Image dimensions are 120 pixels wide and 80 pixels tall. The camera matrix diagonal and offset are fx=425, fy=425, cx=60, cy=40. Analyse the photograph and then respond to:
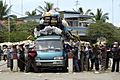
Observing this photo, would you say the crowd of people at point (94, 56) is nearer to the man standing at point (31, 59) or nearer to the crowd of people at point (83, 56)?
the crowd of people at point (83, 56)

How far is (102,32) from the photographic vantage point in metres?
76.3

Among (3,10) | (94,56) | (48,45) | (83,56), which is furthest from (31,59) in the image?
(3,10)

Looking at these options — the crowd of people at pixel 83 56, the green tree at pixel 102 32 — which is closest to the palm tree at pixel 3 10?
the green tree at pixel 102 32

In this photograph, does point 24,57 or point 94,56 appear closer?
point 24,57

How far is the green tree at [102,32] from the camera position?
7590 centimetres

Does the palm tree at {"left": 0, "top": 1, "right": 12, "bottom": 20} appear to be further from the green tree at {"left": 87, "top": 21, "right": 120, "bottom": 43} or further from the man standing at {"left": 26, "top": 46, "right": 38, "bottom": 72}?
the man standing at {"left": 26, "top": 46, "right": 38, "bottom": 72}

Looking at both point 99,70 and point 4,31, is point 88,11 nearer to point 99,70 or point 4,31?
point 4,31

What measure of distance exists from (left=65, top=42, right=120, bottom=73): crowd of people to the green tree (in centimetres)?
5053

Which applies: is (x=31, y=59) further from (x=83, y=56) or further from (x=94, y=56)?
(x=94, y=56)

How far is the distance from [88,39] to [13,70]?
53.2 meters

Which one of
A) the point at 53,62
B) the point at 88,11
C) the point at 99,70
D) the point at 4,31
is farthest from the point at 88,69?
the point at 88,11

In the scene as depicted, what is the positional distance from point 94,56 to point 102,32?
171 feet

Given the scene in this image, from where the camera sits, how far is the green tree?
75.9 meters

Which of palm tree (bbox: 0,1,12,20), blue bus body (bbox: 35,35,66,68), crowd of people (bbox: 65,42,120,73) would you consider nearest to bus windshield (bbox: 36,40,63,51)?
blue bus body (bbox: 35,35,66,68)
